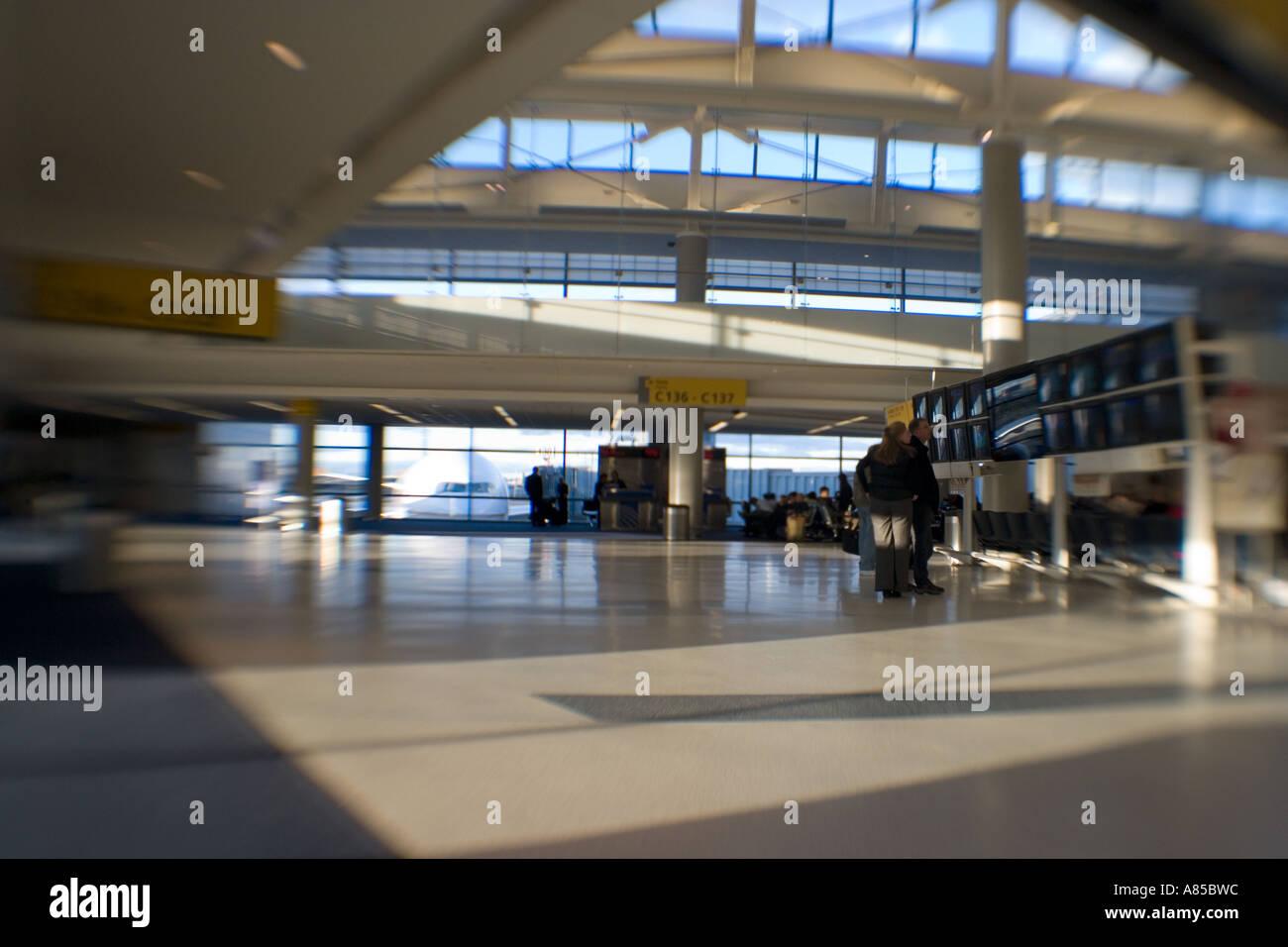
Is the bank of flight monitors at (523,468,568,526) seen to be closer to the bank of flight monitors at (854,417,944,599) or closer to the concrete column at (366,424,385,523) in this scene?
the concrete column at (366,424,385,523)

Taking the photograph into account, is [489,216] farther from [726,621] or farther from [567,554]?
[726,621]

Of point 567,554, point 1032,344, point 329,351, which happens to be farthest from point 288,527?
point 1032,344

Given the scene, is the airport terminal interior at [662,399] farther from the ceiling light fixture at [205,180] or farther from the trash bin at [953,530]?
the trash bin at [953,530]

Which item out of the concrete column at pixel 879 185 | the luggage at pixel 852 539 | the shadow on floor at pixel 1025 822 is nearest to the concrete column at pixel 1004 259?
the luggage at pixel 852 539

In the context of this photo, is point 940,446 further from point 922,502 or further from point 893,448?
point 893,448

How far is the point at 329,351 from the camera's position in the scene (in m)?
19.6

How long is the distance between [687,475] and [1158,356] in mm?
16745

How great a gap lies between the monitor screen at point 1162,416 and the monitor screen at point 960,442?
4.33 meters

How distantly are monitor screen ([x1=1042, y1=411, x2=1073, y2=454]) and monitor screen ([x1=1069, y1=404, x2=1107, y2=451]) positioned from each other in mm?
133

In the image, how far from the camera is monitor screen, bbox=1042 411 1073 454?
10.4 m

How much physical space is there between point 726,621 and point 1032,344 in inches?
622

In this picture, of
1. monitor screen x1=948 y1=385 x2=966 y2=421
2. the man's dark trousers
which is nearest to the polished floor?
the man's dark trousers

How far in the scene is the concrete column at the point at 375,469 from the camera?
3422 centimetres
